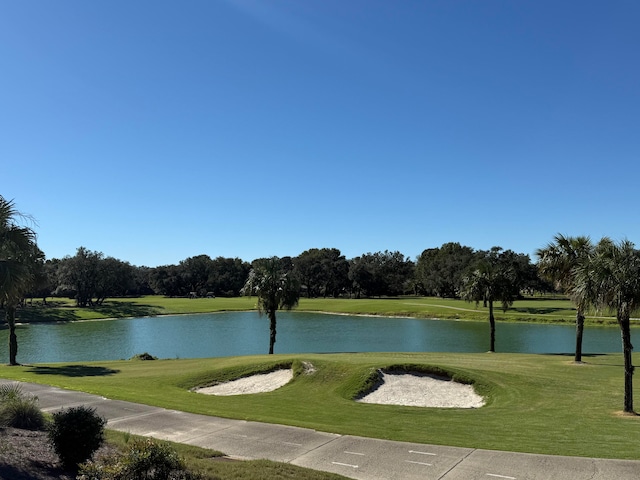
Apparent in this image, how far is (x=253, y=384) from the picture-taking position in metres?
25.0

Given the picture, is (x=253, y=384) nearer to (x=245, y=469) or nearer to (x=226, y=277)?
(x=245, y=469)

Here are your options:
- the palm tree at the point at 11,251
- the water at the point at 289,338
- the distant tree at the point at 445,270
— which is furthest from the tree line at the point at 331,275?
the palm tree at the point at 11,251

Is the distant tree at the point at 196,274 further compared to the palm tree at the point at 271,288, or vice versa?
the distant tree at the point at 196,274

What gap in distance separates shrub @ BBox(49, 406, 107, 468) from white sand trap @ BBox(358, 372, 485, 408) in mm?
13229

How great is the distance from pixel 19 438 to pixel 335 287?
526ft

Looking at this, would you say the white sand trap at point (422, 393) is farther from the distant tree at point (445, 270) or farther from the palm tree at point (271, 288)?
the distant tree at point (445, 270)

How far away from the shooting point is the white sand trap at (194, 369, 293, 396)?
2420 centimetres

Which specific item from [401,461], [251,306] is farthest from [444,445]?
[251,306]

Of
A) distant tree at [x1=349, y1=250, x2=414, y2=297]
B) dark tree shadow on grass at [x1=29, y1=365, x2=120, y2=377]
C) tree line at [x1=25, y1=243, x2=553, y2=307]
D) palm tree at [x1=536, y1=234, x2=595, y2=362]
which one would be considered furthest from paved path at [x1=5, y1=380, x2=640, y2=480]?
distant tree at [x1=349, y1=250, x2=414, y2=297]

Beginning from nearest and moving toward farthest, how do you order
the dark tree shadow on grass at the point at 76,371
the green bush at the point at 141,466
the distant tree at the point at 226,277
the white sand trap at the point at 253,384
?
the green bush at the point at 141,466
the white sand trap at the point at 253,384
the dark tree shadow on grass at the point at 76,371
the distant tree at the point at 226,277

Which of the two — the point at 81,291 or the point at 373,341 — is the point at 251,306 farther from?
the point at 373,341

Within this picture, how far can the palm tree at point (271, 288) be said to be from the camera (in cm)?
4281

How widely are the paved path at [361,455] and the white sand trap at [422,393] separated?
8016 millimetres

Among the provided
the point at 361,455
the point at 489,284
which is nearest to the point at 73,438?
the point at 361,455
